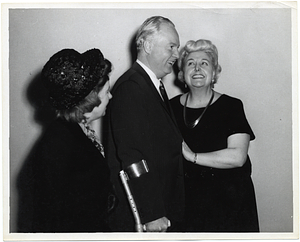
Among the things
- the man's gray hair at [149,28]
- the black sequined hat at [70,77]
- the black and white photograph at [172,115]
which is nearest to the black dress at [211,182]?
the black and white photograph at [172,115]

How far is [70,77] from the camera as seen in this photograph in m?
1.80

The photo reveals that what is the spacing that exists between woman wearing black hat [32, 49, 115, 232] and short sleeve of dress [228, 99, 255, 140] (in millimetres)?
706

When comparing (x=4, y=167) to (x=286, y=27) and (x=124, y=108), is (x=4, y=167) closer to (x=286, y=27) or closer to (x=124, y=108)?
(x=124, y=108)

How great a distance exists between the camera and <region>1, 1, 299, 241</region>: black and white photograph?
2045 millimetres

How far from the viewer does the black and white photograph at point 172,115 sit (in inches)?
80.5

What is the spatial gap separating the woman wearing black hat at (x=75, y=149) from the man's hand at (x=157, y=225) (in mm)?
223

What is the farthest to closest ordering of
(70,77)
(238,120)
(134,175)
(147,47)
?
(238,120) → (147,47) → (134,175) → (70,77)

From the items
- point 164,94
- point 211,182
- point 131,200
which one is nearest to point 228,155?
point 211,182

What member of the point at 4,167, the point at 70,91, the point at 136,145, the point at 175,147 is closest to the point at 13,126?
the point at 4,167

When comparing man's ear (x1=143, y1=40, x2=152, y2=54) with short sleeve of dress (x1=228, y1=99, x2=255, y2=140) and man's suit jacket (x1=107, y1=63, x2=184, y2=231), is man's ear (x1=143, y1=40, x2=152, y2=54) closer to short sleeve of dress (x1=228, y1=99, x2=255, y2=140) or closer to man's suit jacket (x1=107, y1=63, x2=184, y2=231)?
man's suit jacket (x1=107, y1=63, x2=184, y2=231)

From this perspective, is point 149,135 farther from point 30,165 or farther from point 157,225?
point 30,165

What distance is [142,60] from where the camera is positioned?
2.09 meters

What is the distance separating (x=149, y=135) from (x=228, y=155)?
48cm

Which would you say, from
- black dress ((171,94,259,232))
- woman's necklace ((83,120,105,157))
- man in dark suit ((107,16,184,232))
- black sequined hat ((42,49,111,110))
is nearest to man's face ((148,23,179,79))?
man in dark suit ((107,16,184,232))
